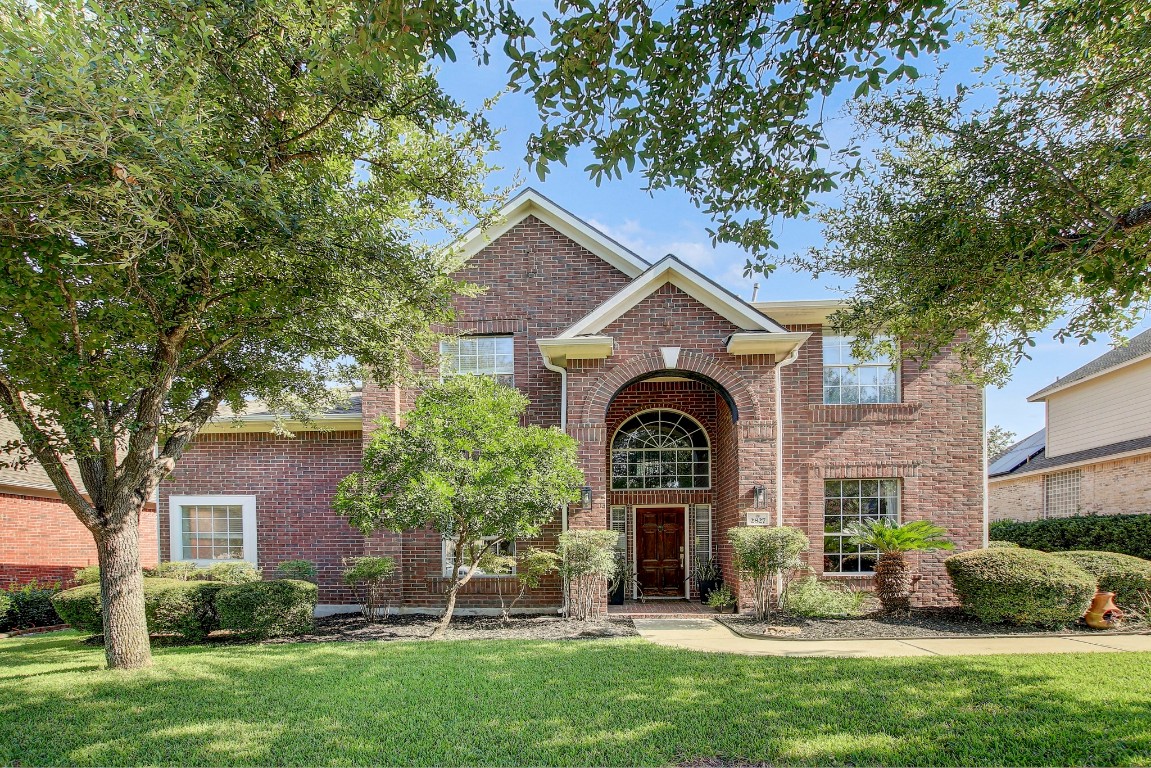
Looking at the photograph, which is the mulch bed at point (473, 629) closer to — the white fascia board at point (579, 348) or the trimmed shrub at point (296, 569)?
the trimmed shrub at point (296, 569)

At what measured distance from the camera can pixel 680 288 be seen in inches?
445

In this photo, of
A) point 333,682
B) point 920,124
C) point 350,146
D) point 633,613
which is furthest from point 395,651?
point 920,124

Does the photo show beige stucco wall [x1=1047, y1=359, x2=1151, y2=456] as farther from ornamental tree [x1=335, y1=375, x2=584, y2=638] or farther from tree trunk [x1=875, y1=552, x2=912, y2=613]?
ornamental tree [x1=335, y1=375, x2=584, y2=638]

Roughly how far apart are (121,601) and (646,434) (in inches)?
361

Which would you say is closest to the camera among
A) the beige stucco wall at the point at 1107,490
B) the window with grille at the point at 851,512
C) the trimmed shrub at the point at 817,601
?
the trimmed shrub at the point at 817,601

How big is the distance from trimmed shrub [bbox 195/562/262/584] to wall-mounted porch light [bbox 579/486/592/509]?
659 cm

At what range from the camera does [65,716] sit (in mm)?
5664

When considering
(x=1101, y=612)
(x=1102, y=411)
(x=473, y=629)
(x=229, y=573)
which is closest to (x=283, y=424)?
(x=229, y=573)

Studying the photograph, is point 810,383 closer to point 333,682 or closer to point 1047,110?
point 1047,110

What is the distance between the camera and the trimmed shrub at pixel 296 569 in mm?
11984

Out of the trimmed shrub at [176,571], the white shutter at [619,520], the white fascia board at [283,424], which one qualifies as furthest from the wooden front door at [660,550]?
the trimmed shrub at [176,571]

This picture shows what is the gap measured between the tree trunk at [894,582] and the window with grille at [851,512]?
1541 millimetres

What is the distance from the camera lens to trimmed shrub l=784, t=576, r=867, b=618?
33.0ft

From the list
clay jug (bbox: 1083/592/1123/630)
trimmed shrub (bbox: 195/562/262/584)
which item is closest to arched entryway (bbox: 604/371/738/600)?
clay jug (bbox: 1083/592/1123/630)
